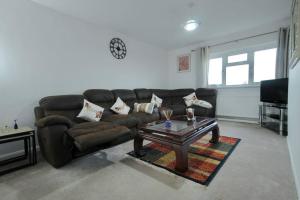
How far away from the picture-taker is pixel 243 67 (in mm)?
4215

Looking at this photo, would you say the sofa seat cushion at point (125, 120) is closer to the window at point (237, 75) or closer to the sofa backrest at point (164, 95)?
the sofa backrest at point (164, 95)

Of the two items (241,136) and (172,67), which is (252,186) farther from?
(172,67)

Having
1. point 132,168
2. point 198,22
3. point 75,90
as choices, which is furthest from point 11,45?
point 198,22

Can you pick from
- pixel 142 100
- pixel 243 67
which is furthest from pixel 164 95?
pixel 243 67

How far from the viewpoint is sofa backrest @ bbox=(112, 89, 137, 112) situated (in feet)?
11.4

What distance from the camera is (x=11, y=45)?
2.31 meters

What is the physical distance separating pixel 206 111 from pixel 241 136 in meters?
1.07

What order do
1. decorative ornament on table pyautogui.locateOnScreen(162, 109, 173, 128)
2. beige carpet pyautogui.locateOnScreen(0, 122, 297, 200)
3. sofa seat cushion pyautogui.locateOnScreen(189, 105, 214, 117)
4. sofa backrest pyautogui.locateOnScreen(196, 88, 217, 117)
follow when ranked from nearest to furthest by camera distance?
beige carpet pyautogui.locateOnScreen(0, 122, 297, 200), decorative ornament on table pyautogui.locateOnScreen(162, 109, 173, 128), sofa seat cushion pyautogui.locateOnScreen(189, 105, 214, 117), sofa backrest pyautogui.locateOnScreen(196, 88, 217, 117)

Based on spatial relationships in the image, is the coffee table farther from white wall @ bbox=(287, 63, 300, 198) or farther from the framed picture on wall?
the framed picture on wall

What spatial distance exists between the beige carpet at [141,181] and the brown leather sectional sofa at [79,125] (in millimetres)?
217

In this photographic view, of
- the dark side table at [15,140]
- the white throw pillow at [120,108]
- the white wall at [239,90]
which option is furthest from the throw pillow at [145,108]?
the white wall at [239,90]

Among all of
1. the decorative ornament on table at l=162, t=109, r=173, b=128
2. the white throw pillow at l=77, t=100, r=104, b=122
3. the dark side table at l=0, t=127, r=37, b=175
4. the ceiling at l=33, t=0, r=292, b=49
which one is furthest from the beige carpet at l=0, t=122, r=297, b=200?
the ceiling at l=33, t=0, r=292, b=49

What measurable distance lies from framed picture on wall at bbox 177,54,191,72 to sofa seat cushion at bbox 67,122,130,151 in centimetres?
375

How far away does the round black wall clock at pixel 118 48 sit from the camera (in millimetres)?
3756
